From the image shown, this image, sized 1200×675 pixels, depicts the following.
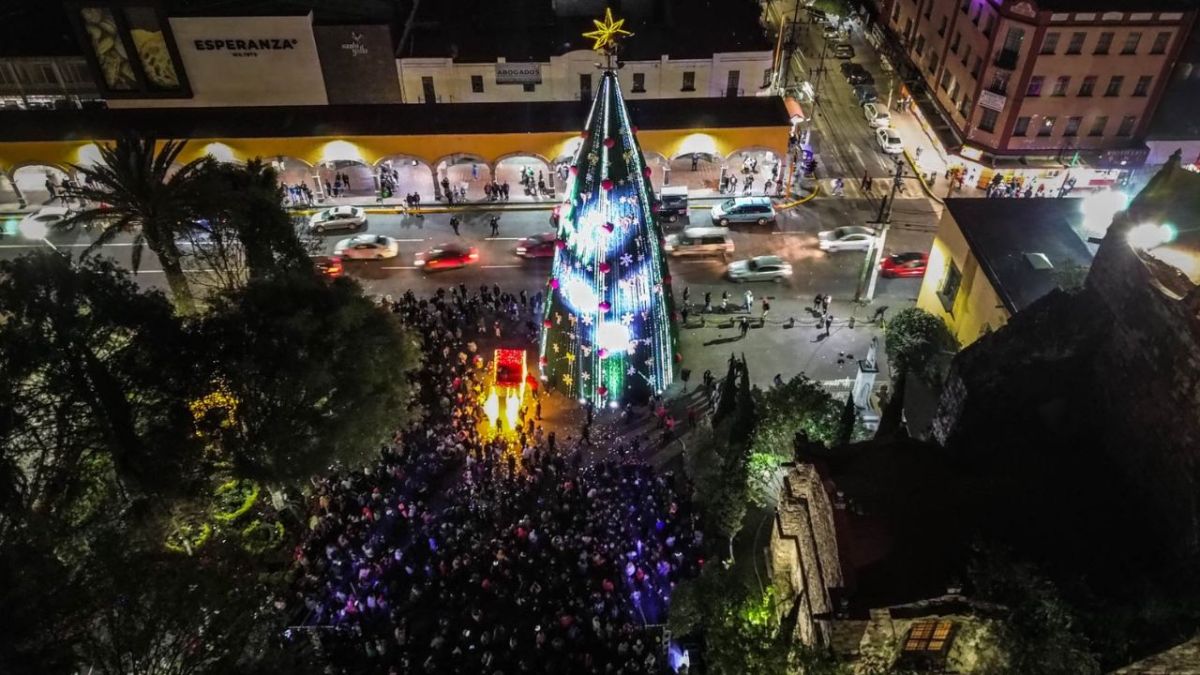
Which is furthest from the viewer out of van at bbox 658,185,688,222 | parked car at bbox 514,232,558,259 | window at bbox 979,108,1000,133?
window at bbox 979,108,1000,133

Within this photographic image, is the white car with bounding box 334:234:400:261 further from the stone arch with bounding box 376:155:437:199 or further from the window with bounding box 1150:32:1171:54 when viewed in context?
the window with bounding box 1150:32:1171:54

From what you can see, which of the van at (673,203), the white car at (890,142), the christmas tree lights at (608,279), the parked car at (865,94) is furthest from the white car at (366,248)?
the parked car at (865,94)

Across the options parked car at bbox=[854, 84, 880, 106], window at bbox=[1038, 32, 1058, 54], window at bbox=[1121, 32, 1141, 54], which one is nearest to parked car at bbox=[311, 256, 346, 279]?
parked car at bbox=[854, 84, 880, 106]

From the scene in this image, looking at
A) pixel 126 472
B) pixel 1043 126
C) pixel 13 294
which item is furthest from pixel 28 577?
pixel 1043 126

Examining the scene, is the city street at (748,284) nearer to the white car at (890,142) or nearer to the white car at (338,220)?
the white car at (338,220)

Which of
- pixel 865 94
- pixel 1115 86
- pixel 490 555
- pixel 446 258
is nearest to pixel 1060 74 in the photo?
pixel 1115 86

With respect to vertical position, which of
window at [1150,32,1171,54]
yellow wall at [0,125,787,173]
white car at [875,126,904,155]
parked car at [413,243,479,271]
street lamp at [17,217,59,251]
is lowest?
parked car at [413,243,479,271]
